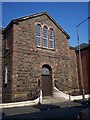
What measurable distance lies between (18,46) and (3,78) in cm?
442

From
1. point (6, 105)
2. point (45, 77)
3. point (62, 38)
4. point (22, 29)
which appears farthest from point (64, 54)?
point (6, 105)

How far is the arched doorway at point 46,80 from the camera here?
23.2 m

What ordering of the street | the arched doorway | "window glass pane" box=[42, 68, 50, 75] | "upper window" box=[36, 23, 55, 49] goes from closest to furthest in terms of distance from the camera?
the street
the arched doorway
"window glass pane" box=[42, 68, 50, 75]
"upper window" box=[36, 23, 55, 49]

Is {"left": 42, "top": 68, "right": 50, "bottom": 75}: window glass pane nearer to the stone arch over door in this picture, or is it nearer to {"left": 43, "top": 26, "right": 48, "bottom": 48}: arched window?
the stone arch over door

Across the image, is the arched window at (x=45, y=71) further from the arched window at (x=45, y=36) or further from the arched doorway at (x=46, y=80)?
the arched window at (x=45, y=36)

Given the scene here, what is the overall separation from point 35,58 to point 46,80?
2.97m

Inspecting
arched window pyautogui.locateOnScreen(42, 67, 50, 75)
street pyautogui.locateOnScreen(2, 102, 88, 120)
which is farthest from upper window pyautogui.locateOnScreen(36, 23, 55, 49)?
street pyautogui.locateOnScreen(2, 102, 88, 120)

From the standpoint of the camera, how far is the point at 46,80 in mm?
23500

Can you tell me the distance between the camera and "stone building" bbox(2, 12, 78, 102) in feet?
69.8

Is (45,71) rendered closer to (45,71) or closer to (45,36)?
(45,71)

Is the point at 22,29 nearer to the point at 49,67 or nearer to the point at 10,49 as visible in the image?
the point at 10,49

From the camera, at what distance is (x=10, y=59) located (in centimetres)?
2181

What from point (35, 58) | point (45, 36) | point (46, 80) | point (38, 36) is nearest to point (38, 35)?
point (38, 36)

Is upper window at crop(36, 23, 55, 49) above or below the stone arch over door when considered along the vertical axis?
above
